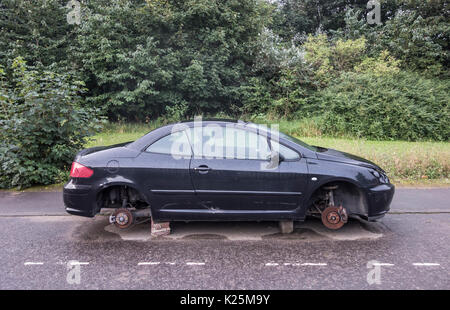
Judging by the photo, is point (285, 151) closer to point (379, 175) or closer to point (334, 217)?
point (334, 217)

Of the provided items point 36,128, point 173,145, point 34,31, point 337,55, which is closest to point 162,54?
point 34,31

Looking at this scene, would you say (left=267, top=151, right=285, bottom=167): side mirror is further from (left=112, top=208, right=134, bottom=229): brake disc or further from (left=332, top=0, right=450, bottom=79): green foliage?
(left=332, top=0, right=450, bottom=79): green foliage

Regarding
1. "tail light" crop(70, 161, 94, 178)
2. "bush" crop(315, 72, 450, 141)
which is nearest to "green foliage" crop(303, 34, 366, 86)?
"bush" crop(315, 72, 450, 141)

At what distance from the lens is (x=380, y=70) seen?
14617mm

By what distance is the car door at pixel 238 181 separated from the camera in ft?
14.2

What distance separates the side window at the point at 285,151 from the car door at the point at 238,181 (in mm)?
116

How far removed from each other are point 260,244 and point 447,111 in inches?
468

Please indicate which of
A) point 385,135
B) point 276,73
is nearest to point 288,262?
point 385,135

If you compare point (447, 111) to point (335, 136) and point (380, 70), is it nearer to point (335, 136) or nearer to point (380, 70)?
point (380, 70)

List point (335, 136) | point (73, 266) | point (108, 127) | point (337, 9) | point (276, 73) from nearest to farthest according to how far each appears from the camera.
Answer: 1. point (73, 266)
2. point (335, 136)
3. point (108, 127)
4. point (276, 73)
5. point (337, 9)

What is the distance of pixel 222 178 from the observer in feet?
14.2

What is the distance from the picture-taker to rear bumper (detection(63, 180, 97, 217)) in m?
4.41

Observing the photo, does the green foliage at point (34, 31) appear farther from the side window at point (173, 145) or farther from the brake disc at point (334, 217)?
the brake disc at point (334, 217)

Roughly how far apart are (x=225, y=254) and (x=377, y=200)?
7.15ft
